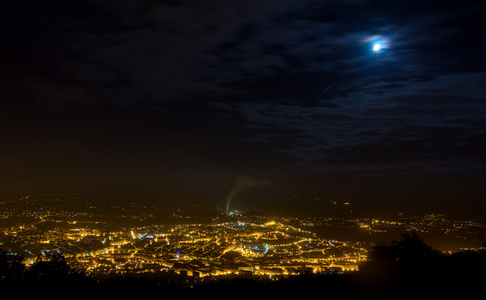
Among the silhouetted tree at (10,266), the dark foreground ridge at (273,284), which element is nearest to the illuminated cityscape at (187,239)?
the dark foreground ridge at (273,284)

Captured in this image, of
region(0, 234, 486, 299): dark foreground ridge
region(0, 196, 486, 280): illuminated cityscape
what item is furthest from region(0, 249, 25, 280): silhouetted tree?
region(0, 196, 486, 280): illuminated cityscape

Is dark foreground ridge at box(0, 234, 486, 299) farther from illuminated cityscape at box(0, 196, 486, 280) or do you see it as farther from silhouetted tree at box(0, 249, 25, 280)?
illuminated cityscape at box(0, 196, 486, 280)

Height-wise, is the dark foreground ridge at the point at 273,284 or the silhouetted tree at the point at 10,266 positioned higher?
the silhouetted tree at the point at 10,266

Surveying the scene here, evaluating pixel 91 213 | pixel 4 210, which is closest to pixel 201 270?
pixel 91 213

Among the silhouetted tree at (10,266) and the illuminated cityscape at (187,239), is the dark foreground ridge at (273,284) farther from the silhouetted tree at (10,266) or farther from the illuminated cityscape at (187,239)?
the illuminated cityscape at (187,239)

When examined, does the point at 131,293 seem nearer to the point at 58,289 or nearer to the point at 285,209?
the point at 58,289

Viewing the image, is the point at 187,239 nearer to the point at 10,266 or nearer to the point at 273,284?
the point at 10,266
